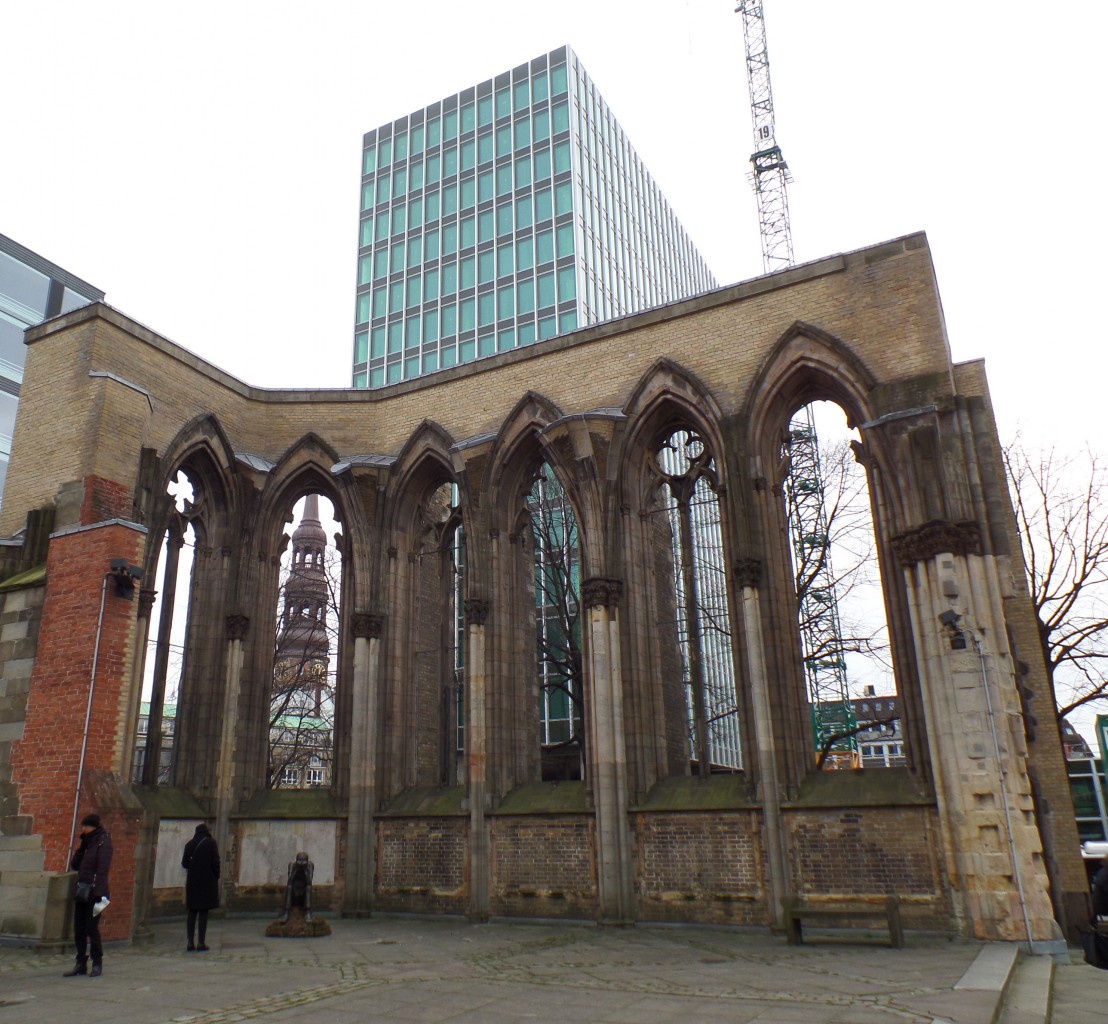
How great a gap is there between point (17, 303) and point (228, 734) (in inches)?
1229

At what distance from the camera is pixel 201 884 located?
37.5 ft

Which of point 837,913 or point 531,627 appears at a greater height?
point 531,627

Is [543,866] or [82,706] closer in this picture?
[82,706]

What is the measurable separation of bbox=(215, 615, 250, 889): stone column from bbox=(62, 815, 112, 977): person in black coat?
679 centimetres

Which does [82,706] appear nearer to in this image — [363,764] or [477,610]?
[363,764]

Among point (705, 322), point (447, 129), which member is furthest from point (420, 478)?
point (447, 129)

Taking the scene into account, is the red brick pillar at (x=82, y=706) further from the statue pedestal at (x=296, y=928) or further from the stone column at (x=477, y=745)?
the stone column at (x=477, y=745)

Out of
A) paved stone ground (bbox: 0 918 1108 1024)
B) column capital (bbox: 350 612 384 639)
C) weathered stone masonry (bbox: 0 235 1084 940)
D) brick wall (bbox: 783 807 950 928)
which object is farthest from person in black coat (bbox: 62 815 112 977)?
brick wall (bbox: 783 807 950 928)

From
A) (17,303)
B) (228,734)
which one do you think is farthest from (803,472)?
(17,303)

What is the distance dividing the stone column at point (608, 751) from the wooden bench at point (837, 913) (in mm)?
2536

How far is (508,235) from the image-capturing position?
159 ft

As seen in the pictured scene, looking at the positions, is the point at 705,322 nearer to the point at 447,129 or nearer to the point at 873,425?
Answer: the point at 873,425

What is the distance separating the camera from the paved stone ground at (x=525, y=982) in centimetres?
721

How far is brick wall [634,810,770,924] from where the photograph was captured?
1350 centimetres
